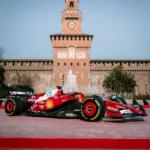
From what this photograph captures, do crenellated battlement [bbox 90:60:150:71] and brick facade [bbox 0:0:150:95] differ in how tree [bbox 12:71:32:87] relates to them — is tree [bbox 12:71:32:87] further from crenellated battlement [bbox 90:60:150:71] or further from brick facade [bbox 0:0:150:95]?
crenellated battlement [bbox 90:60:150:71]

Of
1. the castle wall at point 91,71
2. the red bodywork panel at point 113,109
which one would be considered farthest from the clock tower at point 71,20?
the red bodywork panel at point 113,109

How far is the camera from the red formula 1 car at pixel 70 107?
292 inches

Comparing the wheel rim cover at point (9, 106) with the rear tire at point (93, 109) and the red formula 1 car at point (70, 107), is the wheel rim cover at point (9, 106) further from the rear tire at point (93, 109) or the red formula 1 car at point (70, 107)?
the rear tire at point (93, 109)

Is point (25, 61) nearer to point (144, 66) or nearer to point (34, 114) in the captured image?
point (144, 66)

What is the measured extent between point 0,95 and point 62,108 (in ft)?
85.2

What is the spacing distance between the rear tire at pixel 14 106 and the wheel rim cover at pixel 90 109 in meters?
2.43

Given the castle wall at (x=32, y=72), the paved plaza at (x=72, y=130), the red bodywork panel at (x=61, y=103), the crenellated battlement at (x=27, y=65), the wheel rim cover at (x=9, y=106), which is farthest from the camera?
the crenellated battlement at (x=27, y=65)

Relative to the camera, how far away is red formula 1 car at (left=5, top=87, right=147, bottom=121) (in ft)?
24.3

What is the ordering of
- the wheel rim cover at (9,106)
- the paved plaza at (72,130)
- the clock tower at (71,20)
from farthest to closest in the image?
the clock tower at (71,20) → the wheel rim cover at (9,106) → the paved plaza at (72,130)

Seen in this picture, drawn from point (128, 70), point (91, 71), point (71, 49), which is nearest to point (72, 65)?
point (71, 49)

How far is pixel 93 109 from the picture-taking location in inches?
292

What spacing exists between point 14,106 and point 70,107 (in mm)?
1893

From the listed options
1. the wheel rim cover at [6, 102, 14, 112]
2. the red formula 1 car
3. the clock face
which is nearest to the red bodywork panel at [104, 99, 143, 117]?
the red formula 1 car

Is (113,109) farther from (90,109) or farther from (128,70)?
(128,70)
